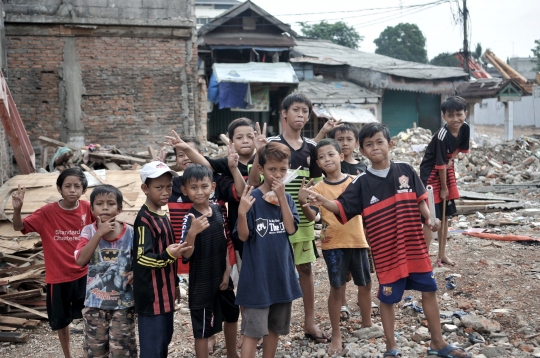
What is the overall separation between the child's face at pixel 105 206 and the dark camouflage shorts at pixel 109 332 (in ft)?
1.94

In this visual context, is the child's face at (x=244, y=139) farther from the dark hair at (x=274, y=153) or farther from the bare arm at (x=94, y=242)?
the bare arm at (x=94, y=242)

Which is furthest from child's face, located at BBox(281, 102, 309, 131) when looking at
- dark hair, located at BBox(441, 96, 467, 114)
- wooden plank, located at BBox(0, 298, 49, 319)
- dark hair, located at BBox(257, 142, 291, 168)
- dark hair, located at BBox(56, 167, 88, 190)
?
wooden plank, located at BBox(0, 298, 49, 319)

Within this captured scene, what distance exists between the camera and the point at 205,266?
3576 mm

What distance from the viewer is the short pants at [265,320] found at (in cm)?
340

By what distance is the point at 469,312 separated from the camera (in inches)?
179

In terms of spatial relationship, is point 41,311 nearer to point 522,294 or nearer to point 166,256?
point 166,256

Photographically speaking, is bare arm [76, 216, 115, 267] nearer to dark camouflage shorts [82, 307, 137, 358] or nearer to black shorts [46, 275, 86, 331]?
dark camouflage shorts [82, 307, 137, 358]

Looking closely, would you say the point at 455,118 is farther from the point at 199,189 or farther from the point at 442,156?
the point at 199,189

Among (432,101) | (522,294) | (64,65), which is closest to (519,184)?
(522,294)

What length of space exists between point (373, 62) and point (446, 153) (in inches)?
868

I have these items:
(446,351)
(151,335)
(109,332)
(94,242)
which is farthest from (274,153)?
(446,351)

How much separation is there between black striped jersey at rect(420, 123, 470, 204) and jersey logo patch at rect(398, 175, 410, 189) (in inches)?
86.9

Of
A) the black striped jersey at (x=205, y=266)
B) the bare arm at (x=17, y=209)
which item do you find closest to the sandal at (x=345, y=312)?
the black striped jersey at (x=205, y=266)

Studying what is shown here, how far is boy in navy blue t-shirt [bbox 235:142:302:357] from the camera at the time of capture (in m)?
3.40
